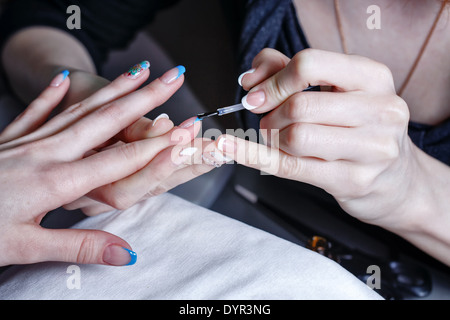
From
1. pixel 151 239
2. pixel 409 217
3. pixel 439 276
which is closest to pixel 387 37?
pixel 409 217

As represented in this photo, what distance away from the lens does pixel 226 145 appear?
0.45m

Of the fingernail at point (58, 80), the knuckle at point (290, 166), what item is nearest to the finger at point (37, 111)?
the fingernail at point (58, 80)

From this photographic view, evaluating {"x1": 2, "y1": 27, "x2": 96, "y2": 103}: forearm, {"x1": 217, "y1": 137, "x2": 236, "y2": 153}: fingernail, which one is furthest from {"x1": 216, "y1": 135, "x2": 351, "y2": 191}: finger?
{"x1": 2, "y1": 27, "x2": 96, "y2": 103}: forearm

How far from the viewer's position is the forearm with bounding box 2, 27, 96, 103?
0.77m

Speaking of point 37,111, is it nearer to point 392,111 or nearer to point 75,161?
point 75,161

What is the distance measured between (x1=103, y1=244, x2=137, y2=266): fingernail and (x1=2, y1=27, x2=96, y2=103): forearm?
0.47 metres

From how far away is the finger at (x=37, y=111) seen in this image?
61cm

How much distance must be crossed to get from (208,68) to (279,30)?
346mm

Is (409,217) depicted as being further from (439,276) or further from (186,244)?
(186,244)

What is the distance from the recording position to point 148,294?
0.41 meters

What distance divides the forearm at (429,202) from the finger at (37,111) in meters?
0.61

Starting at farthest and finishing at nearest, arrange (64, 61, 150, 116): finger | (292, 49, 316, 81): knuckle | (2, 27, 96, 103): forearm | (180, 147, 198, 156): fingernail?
(2, 27, 96, 103): forearm < (64, 61, 150, 116): finger < (180, 147, 198, 156): fingernail < (292, 49, 316, 81): knuckle

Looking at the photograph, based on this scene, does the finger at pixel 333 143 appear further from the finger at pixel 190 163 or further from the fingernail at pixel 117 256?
the fingernail at pixel 117 256

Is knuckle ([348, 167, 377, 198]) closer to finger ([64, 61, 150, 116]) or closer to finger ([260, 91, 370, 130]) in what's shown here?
finger ([260, 91, 370, 130])
